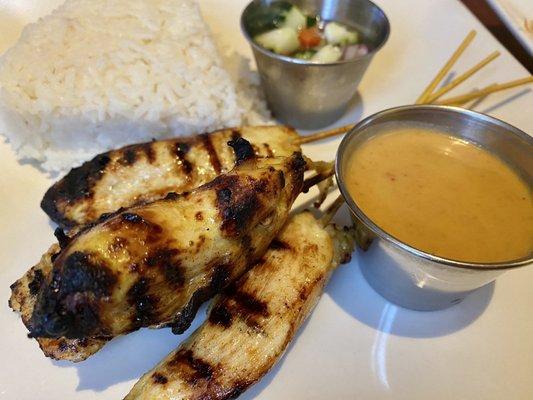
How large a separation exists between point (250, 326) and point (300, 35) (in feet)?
8.48

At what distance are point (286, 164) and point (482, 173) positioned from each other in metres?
1.20

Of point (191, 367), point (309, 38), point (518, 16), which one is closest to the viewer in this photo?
point (191, 367)

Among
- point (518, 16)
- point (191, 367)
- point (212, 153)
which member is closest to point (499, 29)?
point (518, 16)

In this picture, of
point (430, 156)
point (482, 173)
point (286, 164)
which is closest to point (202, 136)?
point (286, 164)

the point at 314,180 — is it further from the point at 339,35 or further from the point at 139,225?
the point at 339,35

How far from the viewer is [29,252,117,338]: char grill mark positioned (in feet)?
5.97

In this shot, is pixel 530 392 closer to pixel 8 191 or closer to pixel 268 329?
pixel 268 329

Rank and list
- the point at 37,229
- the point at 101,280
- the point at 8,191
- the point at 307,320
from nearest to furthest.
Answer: the point at 101,280
the point at 307,320
the point at 37,229
the point at 8,191

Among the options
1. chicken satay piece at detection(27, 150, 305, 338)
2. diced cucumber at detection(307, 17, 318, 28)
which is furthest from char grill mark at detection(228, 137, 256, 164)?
diced cucumber at detection(307, 17, 318, 28)

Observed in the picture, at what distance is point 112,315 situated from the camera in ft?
6.37

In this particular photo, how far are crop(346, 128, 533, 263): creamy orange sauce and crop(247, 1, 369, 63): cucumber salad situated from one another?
1138mm

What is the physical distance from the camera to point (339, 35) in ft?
12.7

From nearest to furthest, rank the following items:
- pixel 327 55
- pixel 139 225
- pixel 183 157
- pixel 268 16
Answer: pixel 139 225, pixel 183 157, pixel 327 55, pixel 268 16

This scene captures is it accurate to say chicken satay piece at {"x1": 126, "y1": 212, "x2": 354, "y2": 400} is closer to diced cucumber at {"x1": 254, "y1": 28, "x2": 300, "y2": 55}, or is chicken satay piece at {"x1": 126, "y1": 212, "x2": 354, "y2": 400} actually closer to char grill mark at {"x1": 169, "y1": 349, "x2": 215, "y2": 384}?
char grill mark at {"x1": 169, "y1": 349, "x2": 215, "y2": 384}
